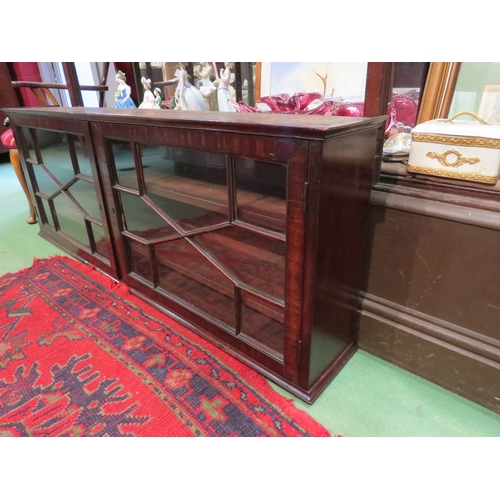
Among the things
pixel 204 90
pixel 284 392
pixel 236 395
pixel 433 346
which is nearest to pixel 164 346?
pixel 236 395

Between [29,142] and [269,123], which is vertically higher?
[269,123]

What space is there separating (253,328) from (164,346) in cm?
33

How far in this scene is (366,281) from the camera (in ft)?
3.77

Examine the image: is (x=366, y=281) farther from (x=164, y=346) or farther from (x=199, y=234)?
(x=164, y=346)

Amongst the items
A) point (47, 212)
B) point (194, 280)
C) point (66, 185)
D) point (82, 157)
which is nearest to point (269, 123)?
point (194, 280)

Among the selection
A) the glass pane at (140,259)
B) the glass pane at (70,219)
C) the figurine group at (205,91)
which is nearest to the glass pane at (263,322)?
the glass pane at (140,259)

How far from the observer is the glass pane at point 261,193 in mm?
857

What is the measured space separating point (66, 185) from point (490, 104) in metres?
1.68

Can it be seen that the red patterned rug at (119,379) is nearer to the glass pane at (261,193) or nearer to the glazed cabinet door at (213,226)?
the glazed cabinet door at (213,226)

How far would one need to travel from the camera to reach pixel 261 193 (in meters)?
0.91

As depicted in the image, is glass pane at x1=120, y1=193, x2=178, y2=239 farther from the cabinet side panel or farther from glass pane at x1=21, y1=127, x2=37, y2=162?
glass pane at x1=21, y1=127, x2=37, y2=162

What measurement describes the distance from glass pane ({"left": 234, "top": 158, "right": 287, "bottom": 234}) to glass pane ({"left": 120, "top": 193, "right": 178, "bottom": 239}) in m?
0.35

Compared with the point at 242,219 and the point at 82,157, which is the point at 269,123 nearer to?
the point at 242,219

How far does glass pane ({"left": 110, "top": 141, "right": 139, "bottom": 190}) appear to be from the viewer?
4.02 feet
